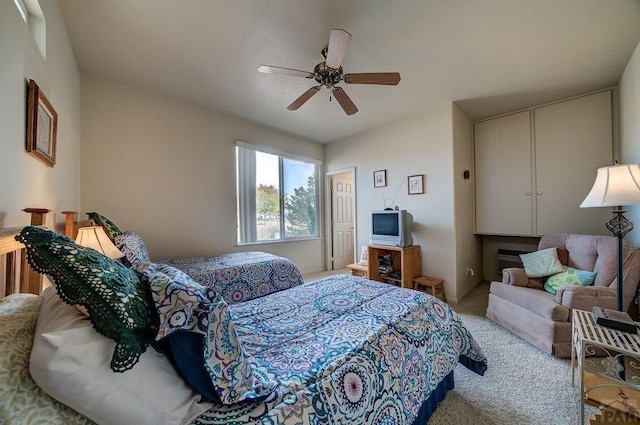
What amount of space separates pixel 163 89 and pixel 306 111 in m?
1.77

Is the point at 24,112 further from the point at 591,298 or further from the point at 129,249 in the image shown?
the point at 591,298

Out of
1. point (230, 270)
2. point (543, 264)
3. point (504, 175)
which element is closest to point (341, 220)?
point (504, 175)

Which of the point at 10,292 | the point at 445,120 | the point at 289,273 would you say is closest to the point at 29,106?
the point at 10,292

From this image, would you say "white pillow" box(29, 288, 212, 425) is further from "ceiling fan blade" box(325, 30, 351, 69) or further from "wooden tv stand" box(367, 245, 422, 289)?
"wooden tv stand" box(367, 245, 422, 289)

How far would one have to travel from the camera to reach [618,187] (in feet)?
5.23

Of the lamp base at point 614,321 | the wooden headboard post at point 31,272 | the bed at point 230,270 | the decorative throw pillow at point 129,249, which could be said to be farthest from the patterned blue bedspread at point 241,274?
the lamp base at point 614,321

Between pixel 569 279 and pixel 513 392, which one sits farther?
pixel 569 279

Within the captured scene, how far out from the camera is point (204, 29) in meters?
1.91

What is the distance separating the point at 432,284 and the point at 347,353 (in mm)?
2528

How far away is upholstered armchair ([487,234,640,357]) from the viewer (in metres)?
1.89

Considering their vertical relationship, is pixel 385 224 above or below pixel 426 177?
below

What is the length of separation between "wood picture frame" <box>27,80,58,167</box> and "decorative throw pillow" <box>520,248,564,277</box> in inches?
160

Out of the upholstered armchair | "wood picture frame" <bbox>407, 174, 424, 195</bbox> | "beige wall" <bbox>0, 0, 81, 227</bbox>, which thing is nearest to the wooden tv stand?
"wood picture frame" <bbox>407, 174, 424, 195</bbox>

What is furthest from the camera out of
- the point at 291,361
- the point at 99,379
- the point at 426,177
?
the point at 426,177
